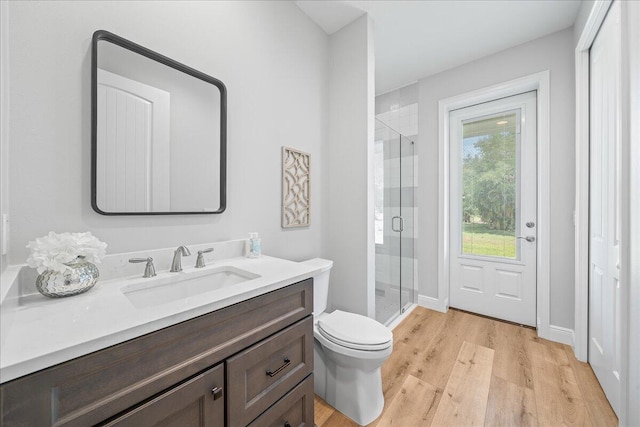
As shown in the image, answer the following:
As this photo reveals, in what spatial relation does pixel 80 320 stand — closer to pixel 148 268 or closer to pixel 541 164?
pixel 148 268

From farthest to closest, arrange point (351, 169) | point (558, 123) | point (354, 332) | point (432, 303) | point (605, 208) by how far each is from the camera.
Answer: point (432, 303) → point (558, 123) → point (351, 169) → point (605, 208) → point (354, 332)

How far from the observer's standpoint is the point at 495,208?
8.29 ft

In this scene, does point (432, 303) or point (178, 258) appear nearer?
point (178, 258)

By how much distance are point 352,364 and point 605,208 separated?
1.77 metres

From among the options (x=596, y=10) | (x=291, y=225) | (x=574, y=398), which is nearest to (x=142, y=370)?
(x=291, y=225)

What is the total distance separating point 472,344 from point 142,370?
236 centimetres

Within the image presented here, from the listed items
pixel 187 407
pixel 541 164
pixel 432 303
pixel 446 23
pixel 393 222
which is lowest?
pixel 432 303

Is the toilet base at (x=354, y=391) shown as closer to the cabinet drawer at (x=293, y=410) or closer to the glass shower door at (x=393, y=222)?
the cabinet drawer at (x=293, y=410)

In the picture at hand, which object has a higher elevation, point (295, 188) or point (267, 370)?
point (295, 188)

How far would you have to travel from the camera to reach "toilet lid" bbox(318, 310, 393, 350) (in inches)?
52.5

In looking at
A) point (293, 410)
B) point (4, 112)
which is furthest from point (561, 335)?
point (4, 112)

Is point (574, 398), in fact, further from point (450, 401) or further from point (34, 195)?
point (34, 195)

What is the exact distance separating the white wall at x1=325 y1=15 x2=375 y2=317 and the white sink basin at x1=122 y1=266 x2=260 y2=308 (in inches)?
38.5

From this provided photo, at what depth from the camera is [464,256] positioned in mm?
2699
